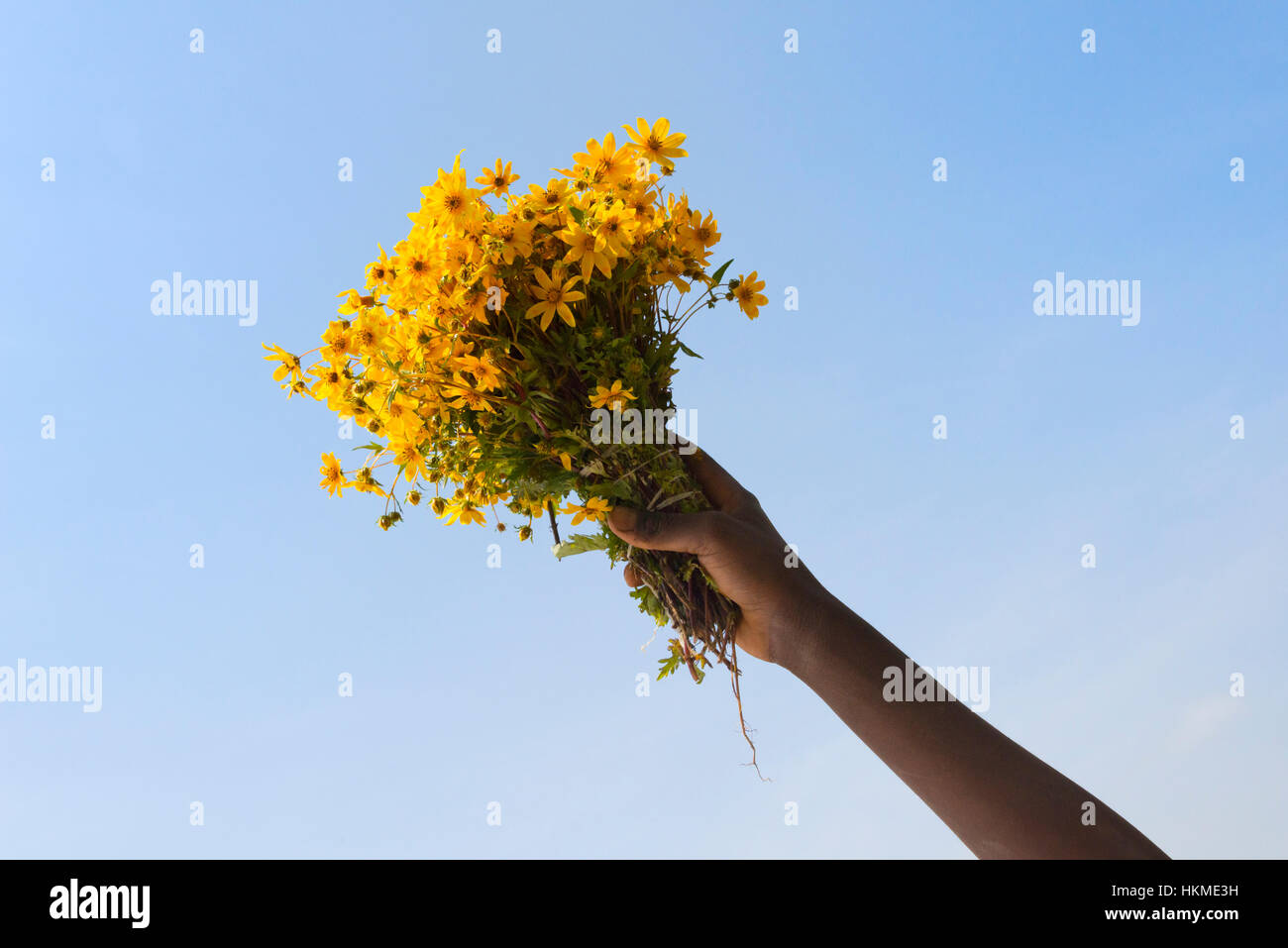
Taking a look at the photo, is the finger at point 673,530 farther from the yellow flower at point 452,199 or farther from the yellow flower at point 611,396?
the yellow flower at point 452,199

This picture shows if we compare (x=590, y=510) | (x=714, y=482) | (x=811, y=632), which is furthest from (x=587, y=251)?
(x=811, y=632)

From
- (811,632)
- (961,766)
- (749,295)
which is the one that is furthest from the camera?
(749,295)

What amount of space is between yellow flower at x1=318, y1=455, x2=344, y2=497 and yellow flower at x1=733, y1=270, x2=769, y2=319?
4.00ft

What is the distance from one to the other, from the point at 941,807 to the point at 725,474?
115 cm

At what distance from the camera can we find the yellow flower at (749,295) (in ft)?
8.31

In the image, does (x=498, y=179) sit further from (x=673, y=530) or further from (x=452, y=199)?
(x=673, y=530)

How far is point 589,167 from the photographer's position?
2.41 meters

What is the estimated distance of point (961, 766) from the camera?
2000 mm

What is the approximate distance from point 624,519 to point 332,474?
32.1 inches

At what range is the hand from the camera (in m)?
2.36

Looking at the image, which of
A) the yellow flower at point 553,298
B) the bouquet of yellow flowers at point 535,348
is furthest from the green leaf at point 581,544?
the yellow flower at point 553,298

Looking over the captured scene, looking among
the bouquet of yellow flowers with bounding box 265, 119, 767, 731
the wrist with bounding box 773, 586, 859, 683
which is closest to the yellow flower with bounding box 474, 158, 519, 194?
the bouquet of yellow flowers with bounding box 265, 119, 767, 731

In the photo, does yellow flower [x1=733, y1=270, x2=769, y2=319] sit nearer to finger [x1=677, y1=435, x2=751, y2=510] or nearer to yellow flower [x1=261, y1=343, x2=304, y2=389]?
finger [x1=677, y1=435, x2=751, y2=510]

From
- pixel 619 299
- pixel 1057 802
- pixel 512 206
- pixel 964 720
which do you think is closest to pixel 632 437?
pixel 619 299
